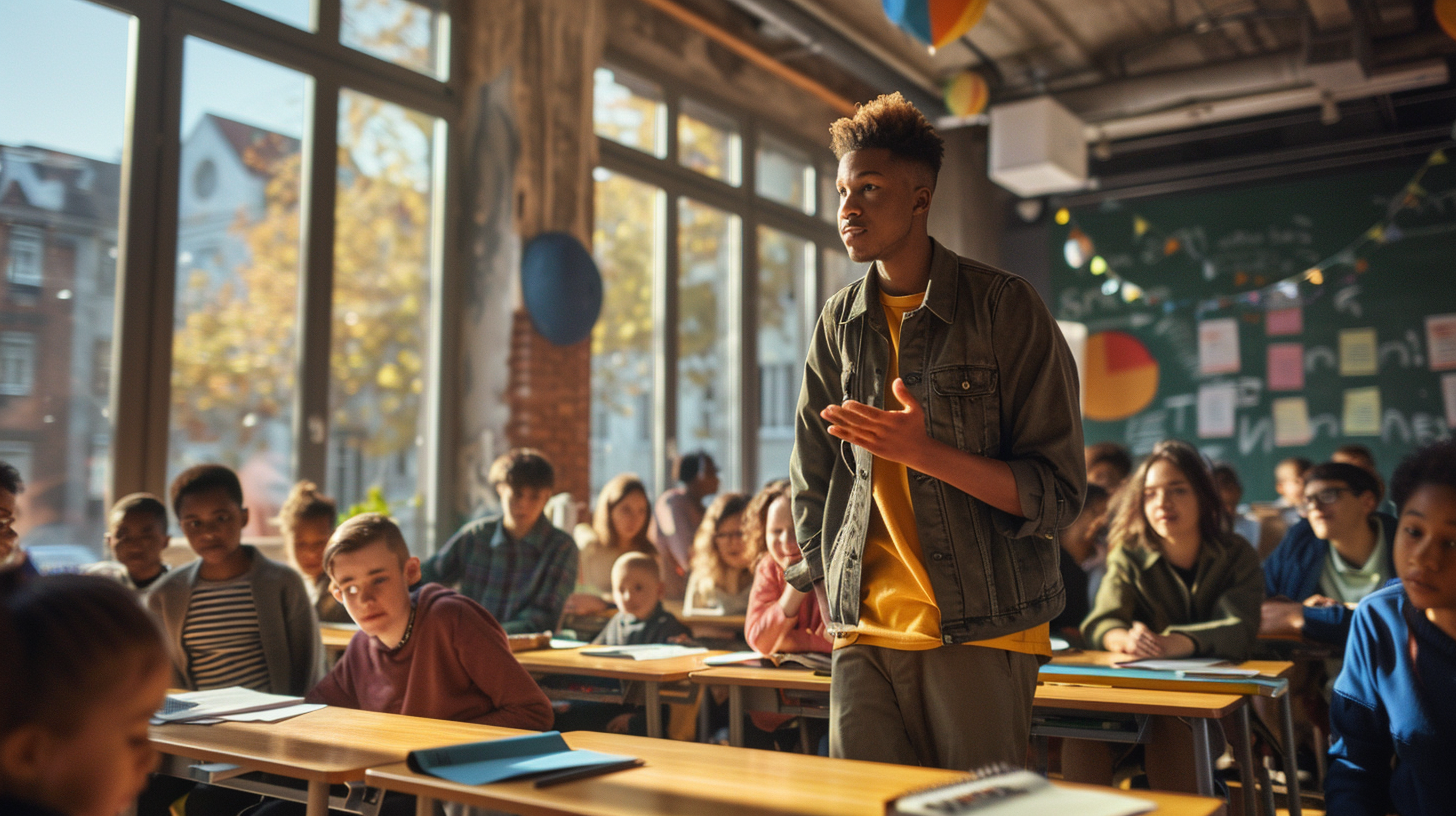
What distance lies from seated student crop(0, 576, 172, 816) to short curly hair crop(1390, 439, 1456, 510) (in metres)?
1.87

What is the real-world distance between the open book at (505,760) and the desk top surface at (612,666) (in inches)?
54.4

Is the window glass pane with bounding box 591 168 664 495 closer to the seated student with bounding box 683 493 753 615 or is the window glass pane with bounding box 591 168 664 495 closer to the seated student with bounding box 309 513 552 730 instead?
the seated student with bounding box 683 493 753 615

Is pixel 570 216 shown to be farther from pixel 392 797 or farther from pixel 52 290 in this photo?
pixel 392 797

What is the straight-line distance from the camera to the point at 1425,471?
6.36ft

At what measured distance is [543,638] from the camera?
11.9 ft

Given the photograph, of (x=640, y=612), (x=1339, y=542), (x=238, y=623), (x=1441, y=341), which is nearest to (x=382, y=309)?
(x=640, y=612)

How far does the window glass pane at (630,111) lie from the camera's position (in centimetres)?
699

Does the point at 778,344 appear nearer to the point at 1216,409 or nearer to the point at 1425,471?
the point at 1216,409

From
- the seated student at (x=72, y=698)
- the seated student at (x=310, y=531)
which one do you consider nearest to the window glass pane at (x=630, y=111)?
the seated student at (x=310, y=531)

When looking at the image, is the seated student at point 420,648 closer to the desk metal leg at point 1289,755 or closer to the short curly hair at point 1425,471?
the short curly hair at point 1425,471

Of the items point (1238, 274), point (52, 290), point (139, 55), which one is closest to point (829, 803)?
point (52, 290)

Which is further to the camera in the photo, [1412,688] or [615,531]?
[615,531]

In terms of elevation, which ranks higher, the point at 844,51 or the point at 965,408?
the point at 844,51

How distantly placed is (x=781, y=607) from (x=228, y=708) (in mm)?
1475
